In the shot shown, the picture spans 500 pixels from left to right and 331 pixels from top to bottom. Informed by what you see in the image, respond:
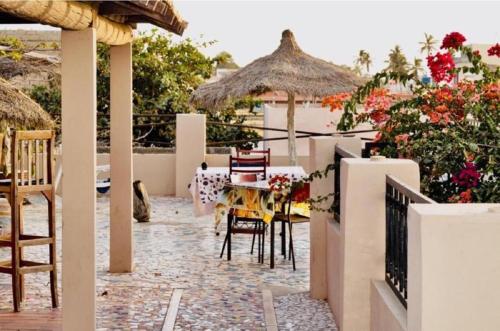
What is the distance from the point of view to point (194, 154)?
1494 cm

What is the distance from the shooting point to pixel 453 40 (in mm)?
6605

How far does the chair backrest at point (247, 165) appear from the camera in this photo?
37.2 feet

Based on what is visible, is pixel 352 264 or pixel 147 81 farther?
pixel 147 81

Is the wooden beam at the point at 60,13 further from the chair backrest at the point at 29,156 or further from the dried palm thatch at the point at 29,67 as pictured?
the dried palm thatch at the point at 29,67

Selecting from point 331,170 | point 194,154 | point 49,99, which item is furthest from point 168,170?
point 331,170

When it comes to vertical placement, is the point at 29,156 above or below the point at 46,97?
below

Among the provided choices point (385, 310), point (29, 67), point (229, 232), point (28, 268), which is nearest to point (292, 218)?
point (229, 232)

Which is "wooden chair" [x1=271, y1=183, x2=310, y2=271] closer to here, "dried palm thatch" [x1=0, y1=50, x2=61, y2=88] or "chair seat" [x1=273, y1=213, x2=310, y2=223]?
"chair seat" [x1=273, y1=213, x2=310, y2=223]

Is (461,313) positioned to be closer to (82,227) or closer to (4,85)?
(82,227)

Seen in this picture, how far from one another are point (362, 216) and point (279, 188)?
286 cm

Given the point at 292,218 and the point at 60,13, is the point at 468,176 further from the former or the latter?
the point at 292,218

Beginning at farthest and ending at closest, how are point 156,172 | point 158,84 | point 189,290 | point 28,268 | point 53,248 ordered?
1. point 158,84
2. point 156,172
3. point 189,290
4. point 53,248
5. point 28,268

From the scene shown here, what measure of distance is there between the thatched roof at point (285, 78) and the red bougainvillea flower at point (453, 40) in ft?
24.9

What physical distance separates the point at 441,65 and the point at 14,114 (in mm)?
7306
